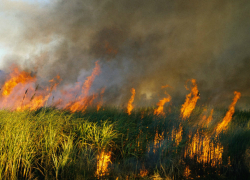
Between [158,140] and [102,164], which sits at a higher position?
[158,140]

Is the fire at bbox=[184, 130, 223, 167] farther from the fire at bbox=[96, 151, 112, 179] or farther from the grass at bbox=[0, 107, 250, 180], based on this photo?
the fire at bbox=[96, 151, 112, 179]

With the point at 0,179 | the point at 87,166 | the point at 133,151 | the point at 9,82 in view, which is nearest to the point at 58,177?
the point at 87,166

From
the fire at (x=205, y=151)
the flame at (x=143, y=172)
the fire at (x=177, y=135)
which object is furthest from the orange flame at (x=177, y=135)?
the flame at (x=143, y=172)

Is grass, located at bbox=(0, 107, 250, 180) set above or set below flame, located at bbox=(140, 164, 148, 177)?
above

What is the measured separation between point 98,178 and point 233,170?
14.0 ft

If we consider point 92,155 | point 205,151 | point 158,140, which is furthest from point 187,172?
point 92,155

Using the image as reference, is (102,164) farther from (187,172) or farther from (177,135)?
(177,135)

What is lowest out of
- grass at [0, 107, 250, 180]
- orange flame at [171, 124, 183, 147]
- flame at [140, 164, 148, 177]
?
flame at [140, 164, 148, 177]

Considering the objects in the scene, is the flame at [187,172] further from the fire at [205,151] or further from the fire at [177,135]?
the fire at [177,135]

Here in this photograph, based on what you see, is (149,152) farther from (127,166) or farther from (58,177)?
(58,177)

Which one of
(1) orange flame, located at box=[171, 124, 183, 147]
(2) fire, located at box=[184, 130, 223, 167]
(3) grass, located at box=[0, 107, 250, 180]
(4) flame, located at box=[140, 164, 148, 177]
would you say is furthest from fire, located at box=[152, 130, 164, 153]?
(4) flame, located at box=[140, 164, 148, 177]

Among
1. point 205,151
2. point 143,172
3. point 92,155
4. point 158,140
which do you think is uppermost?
point 158,140

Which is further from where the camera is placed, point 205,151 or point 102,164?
point 205,151

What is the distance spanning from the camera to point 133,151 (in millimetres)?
6629
